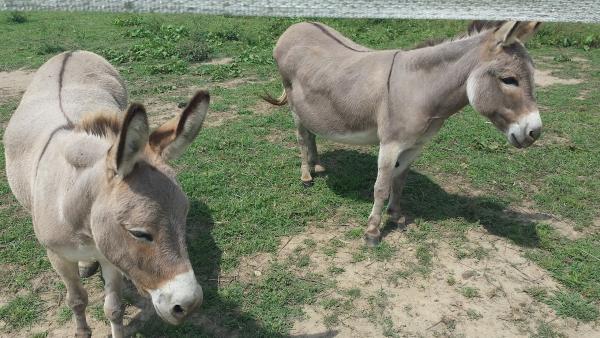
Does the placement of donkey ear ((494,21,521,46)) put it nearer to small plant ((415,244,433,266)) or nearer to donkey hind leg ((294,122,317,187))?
small plant ((415,244,433,266))

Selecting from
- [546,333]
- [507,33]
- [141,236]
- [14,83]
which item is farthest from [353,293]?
[14,83]

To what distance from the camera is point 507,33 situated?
3.02 meters

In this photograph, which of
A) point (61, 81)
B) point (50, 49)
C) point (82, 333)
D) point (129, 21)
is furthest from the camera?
point (129, 21)

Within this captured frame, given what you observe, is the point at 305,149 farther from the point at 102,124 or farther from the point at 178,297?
the point at 178,297

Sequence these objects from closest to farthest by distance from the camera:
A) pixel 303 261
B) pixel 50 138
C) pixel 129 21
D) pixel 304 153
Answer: pixel 50 138, pixel 303 261, pixel 304 153, pixel 129 21

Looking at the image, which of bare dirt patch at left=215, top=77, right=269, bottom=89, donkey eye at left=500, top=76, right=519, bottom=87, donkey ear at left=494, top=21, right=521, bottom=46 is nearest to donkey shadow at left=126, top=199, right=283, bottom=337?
donkey eye at left=500, top=76, right=519, bottom=87

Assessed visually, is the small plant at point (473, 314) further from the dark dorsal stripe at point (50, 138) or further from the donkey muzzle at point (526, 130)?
the dark dorsal stripe at point (50, 138)

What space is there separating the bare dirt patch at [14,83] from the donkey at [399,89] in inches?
206

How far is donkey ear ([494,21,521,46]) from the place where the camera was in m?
2.98

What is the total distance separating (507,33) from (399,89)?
912 millimetres

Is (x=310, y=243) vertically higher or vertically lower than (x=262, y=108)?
lower

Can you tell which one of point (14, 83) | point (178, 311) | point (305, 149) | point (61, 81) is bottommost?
point (14, 83)

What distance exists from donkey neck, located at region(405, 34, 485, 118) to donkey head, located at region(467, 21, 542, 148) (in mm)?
101

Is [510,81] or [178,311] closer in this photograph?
[178,311]
